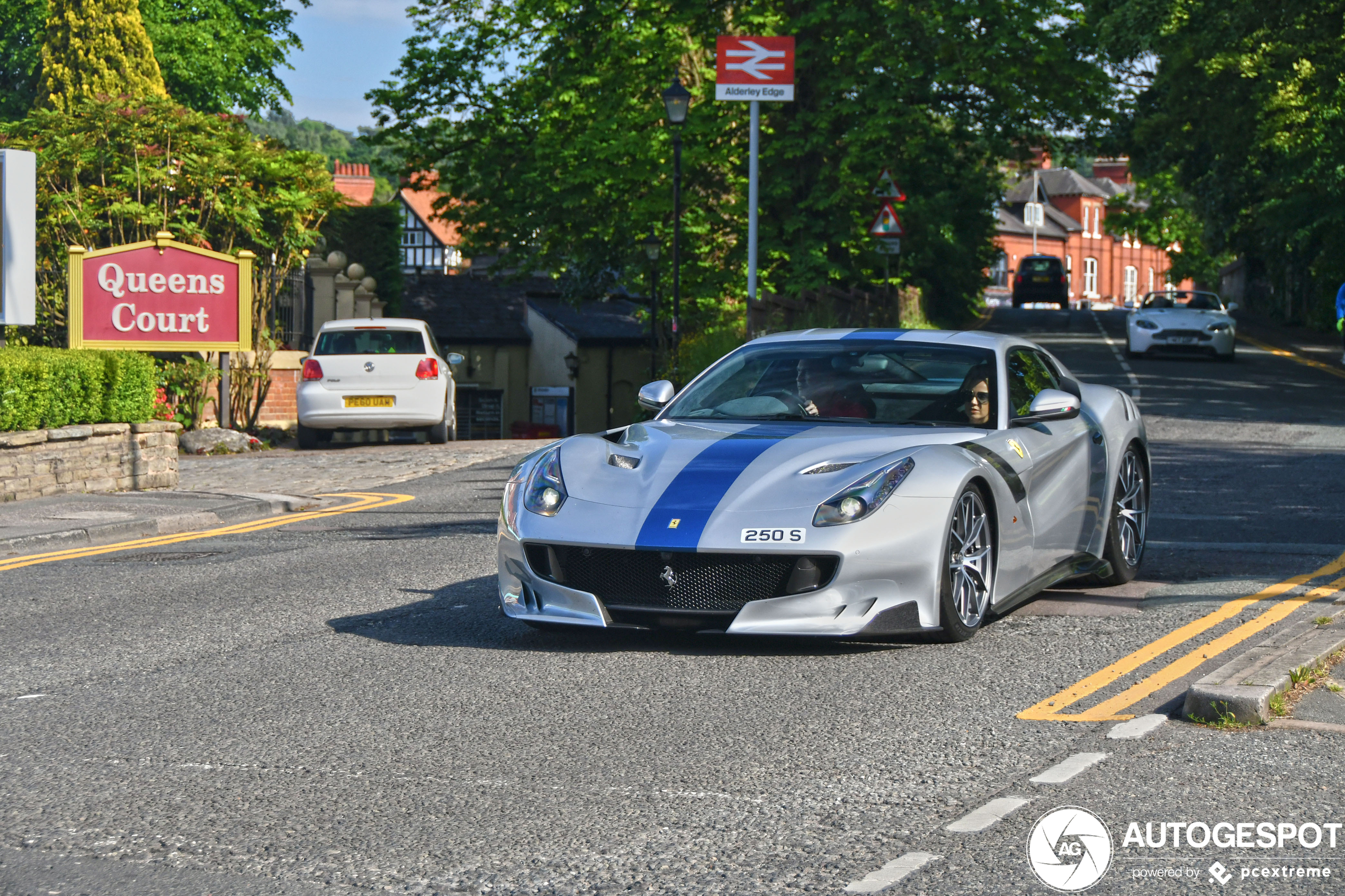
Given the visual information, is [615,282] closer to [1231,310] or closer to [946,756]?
[1231,310]

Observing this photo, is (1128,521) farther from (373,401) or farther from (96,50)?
(96,50)

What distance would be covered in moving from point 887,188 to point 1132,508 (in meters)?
18.4

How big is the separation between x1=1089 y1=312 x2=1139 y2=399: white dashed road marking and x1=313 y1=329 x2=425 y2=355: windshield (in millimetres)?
9878

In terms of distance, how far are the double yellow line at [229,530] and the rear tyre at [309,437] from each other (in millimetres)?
6157

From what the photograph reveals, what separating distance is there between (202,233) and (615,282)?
16.3 meters

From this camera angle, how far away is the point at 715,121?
92.3ft

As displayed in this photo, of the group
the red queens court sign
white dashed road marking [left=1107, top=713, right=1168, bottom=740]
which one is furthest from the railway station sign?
white dashed road marking [left=1107, top=713, right=1168, bottom=740]

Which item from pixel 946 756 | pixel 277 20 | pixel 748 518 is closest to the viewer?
pixel 946 756

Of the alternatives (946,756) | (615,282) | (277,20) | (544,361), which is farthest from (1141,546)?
(277,20)

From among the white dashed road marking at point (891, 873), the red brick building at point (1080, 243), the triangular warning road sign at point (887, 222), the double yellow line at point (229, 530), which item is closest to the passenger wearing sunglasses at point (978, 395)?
the white dashed road marking at point (891, 873)

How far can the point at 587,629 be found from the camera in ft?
21.9

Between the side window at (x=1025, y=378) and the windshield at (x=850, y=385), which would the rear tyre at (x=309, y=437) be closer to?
the windshield at (x=850, y=385)

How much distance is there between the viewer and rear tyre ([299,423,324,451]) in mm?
21000

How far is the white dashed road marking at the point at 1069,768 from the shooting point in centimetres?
459
